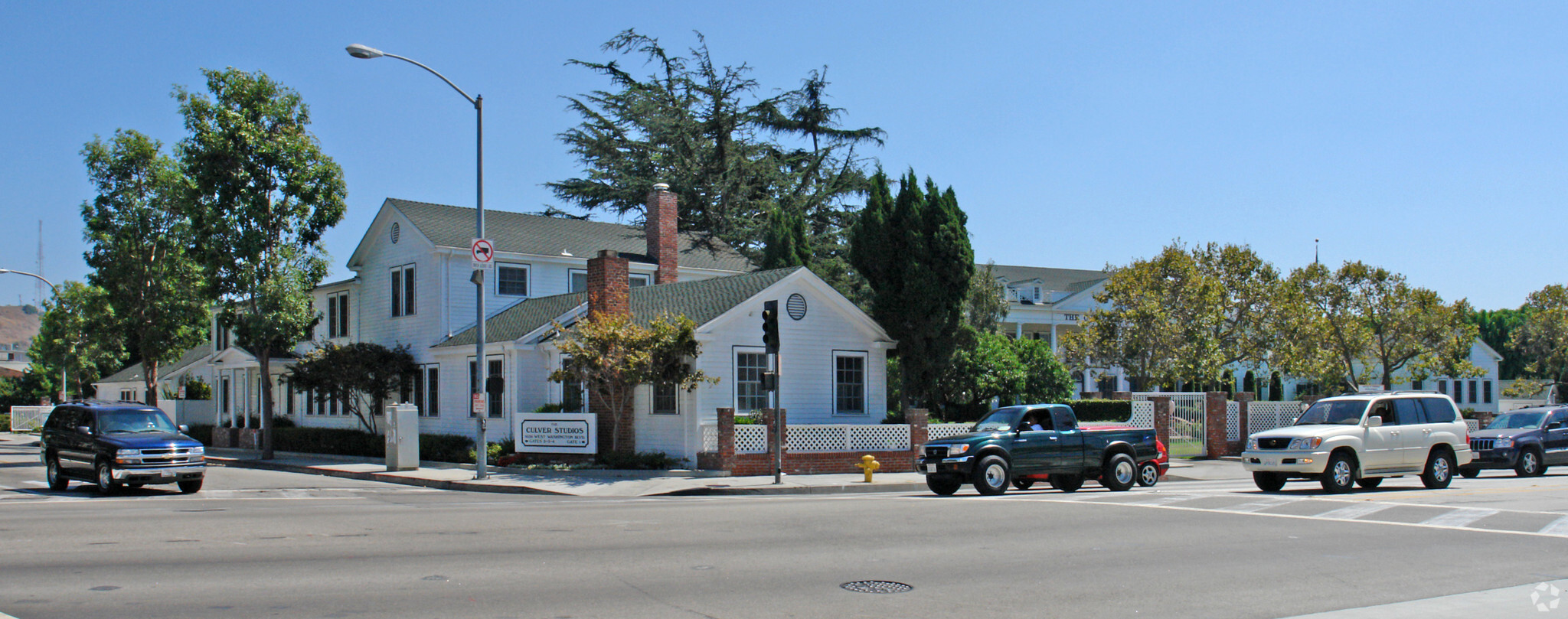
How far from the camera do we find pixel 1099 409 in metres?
42.6

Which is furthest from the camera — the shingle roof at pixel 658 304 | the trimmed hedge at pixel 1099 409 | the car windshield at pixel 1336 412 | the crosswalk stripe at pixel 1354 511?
the trimmed hedge at pixel 1099 409

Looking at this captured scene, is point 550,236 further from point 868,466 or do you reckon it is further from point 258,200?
point 868,466

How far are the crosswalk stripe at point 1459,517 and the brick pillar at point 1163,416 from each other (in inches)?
525

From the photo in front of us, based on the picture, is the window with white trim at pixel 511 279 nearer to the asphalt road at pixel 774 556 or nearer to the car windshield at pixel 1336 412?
the asphalt road at pixel 774 556

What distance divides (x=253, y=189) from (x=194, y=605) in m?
26.0

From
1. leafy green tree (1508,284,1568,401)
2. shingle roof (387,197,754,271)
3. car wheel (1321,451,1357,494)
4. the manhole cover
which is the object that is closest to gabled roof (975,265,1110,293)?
leafy green tree (1508,284,1568,401)

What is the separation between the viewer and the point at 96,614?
26.6 feet

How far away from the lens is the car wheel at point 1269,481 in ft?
65.0

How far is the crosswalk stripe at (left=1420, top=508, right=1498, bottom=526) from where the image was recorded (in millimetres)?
14023

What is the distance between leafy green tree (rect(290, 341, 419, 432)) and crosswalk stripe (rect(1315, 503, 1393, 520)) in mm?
25563

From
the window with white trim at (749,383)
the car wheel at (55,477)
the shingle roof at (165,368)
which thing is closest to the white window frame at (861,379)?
the window with white trim at (749,383)

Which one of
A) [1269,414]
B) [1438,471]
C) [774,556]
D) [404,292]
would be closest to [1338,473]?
[1438,471]

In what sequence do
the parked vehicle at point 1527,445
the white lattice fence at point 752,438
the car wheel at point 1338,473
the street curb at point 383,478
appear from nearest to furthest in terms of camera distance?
the car wheel at point 1338,473 < the street curb at point 383,478 < the parked vehicle at point 1527,445 < the white lattice fence at point 752,438

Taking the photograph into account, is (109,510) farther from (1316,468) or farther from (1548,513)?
(1548,513)
